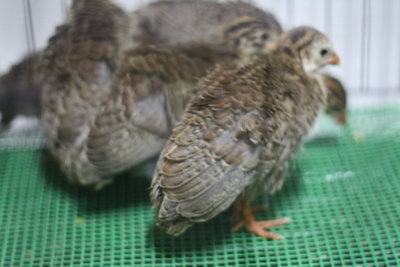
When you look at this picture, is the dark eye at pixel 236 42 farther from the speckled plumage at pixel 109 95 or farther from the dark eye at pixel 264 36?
the speckled plumage at pixel 109 95

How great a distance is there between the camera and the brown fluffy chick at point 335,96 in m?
3.46

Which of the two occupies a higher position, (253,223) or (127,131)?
(127,131)

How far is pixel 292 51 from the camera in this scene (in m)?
3.05

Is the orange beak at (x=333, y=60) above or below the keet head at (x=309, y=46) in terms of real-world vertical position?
below

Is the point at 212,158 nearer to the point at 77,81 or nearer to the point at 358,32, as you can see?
the point at 77,81

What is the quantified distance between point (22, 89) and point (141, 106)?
3.15 feet

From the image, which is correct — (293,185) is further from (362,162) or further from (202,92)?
(202,92)

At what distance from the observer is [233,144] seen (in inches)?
98.2

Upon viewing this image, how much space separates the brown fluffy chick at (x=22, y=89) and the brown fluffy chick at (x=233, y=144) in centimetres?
115

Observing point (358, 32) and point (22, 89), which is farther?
point (358, 32)

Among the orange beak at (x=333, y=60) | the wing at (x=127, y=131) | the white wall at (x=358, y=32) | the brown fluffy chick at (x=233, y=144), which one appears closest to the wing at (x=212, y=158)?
the brown fluffy chick at (x=233, y=144)

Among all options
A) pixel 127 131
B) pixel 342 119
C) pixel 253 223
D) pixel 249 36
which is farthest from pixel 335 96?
pixel 127 131

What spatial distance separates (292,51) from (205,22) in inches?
32.3

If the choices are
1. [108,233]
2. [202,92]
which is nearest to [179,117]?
[202,92]
